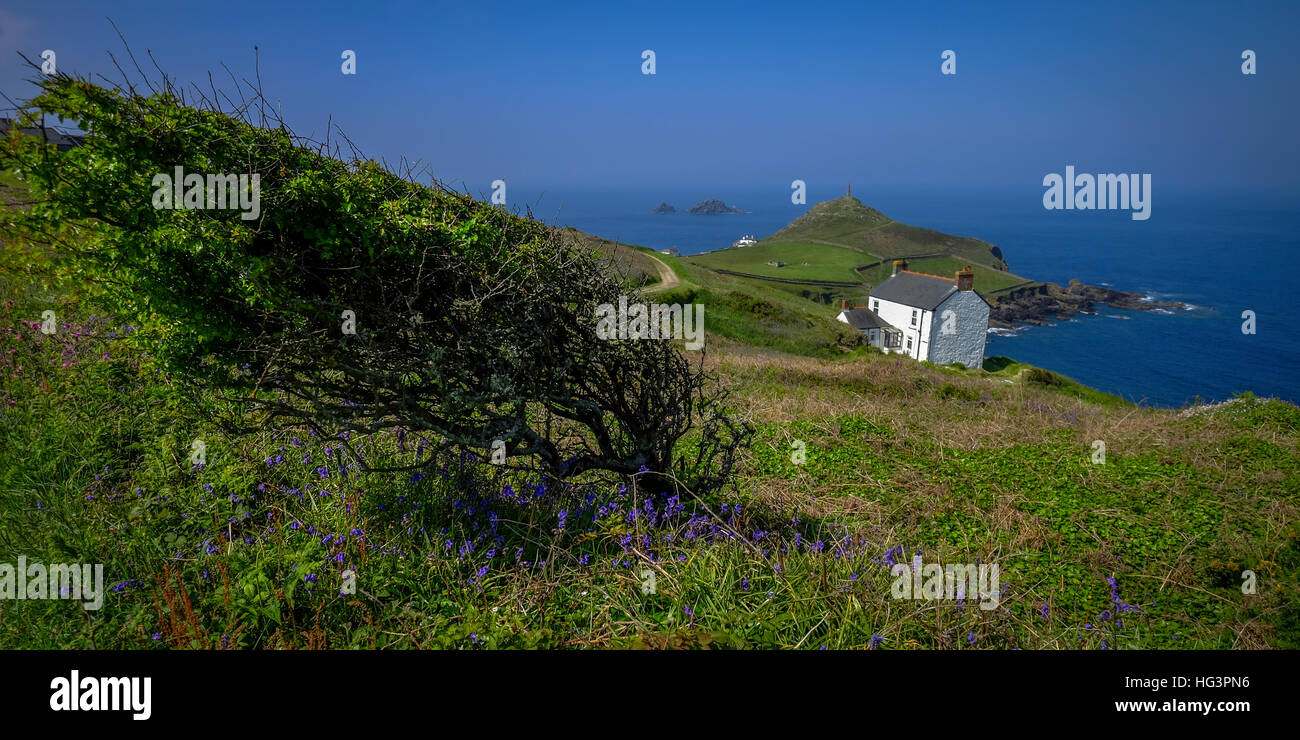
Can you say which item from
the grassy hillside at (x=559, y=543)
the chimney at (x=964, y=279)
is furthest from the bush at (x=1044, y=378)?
the grassy hillside at (x=559, y=543)

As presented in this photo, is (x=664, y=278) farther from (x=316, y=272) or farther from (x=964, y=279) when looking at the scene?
(x=316, y=272)

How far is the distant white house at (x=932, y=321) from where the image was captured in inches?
2109

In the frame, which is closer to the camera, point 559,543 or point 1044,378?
point 559,543

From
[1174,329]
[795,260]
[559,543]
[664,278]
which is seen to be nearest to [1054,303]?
[1174,329]

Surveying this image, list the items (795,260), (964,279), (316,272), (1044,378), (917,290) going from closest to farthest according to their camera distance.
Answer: (316,272)
(1044,378)
(964,279)
(917,290)
(795,260)

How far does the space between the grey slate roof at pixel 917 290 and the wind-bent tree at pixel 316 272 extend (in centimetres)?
5612

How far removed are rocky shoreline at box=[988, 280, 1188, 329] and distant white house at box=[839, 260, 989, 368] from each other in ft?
134

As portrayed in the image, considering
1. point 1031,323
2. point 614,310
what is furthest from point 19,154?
point 1031,323

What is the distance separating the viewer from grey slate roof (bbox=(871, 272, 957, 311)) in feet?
177

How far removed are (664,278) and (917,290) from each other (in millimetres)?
26433

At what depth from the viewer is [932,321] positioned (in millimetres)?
53844

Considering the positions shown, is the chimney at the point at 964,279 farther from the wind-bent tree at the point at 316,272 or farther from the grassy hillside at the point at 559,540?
the wind-bent tree at the point at 316,272

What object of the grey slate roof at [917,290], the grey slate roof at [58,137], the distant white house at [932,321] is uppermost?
the grey slate roof at [917,290]
